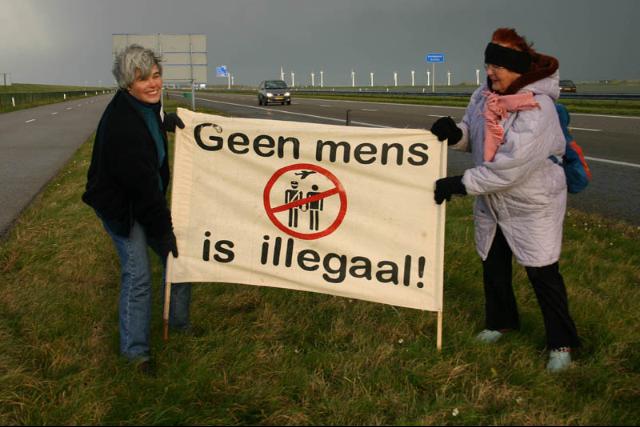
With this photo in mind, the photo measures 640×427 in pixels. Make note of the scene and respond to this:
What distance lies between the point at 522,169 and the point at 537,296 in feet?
2.58

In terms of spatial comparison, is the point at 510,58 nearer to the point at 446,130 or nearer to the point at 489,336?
the point at 446,130

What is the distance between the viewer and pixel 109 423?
2754mm

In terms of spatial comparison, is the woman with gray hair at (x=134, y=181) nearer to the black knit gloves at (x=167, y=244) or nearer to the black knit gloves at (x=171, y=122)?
the black knit gloves at (x=167, y=244)

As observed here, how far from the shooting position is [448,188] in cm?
349

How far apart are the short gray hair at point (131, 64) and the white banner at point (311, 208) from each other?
64 centimetres

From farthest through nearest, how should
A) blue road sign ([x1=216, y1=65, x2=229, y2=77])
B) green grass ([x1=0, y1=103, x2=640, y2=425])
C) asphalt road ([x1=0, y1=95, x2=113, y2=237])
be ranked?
blue road sign ([x1=216, y1=65, x2=229, y2=77]) < asphalt road ([x1=0, y1=95, x2=113, y2=237]) < green grass ([x1=0, y1=103, x2=640, y2=425])

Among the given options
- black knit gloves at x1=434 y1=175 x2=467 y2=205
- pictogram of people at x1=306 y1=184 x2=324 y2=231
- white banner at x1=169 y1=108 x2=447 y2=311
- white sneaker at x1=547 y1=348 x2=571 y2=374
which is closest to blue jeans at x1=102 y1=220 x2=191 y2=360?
white banner at x1=169 y1=108 x2=447 y2=311

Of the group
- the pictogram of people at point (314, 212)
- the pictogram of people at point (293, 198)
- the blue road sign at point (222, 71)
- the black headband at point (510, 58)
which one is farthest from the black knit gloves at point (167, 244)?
the blue road sign at point (222, 71)

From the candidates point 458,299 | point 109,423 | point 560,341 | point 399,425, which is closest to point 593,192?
point 458,299

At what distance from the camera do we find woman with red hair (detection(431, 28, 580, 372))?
319 centimetres

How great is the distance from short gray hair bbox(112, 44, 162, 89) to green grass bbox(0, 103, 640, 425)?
1.51 m

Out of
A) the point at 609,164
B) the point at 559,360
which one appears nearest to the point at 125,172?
the point at 559,360

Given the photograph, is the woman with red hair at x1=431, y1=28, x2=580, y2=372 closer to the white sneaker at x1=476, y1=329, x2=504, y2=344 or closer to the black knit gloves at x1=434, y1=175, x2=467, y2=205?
the black knit gloves at x1=434, y1=175, x2=467, y2=205

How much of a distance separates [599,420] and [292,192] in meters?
2.04
